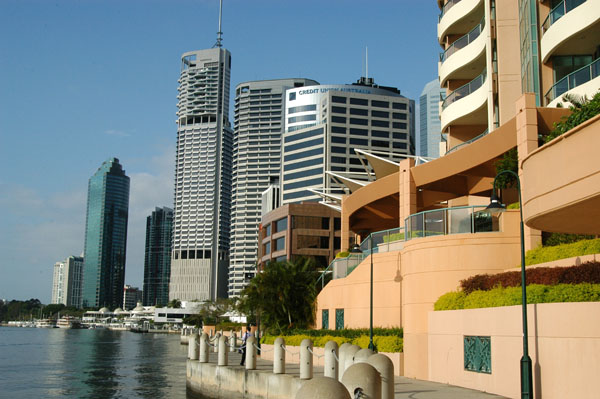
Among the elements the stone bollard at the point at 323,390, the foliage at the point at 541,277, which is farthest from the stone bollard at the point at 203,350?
the stone bollard at the point at 323,390

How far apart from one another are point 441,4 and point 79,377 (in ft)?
130

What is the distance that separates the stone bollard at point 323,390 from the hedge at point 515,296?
10834 mm

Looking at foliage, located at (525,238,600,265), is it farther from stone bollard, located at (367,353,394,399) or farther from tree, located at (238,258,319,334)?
tree, located at (238,258,319,334)

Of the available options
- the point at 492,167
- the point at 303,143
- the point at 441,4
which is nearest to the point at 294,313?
the point at 492,167

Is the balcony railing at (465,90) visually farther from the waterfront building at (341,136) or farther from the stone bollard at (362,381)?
the waterfront building at (341,136)

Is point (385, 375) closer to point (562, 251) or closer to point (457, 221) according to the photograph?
point (562, 251)

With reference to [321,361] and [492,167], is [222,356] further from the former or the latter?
[492,167]

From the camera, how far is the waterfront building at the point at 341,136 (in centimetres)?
15462

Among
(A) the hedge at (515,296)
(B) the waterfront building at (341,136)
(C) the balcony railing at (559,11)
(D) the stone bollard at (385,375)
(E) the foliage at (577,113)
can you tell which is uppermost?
(B) the waterfront building at (341,136)

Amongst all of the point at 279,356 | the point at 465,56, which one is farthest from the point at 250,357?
the point at 465,56

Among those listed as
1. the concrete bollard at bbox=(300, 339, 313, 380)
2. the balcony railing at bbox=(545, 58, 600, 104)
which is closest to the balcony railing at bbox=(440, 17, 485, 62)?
the balcony railing at bbox=(545, 58, 600, 104)

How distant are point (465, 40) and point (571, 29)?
14.0m

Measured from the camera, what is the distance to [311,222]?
361 ft

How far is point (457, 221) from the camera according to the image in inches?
1041
